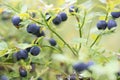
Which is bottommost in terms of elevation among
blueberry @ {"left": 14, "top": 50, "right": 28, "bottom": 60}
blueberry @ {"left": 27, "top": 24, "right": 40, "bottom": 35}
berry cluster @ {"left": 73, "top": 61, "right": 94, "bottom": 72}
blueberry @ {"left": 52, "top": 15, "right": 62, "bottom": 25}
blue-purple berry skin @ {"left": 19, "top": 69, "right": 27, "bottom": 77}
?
blue-purple berry skin @ {"left": 19, "top": 69, "right": 27, "bottom": 77}

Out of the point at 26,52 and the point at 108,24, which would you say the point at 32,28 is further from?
the point at 108,24

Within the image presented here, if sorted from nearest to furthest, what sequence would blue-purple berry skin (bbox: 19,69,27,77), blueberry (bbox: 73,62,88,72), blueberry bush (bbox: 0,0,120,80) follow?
blueberry (bbox: 73,62,88,72) → blueberry bush (bbox: 0,0,120,80) → blue-purple berry skin (bbox: 19,69,27,77)

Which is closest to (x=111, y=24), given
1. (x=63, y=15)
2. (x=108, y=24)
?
(x=108, y=24)

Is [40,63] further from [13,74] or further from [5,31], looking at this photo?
[5,31]

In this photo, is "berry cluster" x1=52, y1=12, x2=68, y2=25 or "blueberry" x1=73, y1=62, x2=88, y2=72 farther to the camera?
"berry cluster" x1=52, y1=12, x2=68, y2=25

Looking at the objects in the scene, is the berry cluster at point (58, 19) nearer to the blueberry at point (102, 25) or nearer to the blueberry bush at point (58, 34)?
the blueberry bush at point (58, 34)

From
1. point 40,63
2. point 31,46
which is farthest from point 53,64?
point 31,46

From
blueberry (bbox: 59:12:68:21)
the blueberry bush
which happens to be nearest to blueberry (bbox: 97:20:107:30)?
the blueberry bush

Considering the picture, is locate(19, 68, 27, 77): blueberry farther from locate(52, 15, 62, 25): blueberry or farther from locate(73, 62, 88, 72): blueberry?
locate(73, 62, 88, 72): blueberry

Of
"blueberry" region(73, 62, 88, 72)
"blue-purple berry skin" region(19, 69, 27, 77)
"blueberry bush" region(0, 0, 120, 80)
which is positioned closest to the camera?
"blueberry" region(73, 62, 88, 72)

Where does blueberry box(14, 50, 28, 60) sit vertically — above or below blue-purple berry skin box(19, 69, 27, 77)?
above

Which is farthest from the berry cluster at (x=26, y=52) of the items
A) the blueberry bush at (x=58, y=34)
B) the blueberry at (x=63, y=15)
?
the blueberry at (x=63, y=15)
